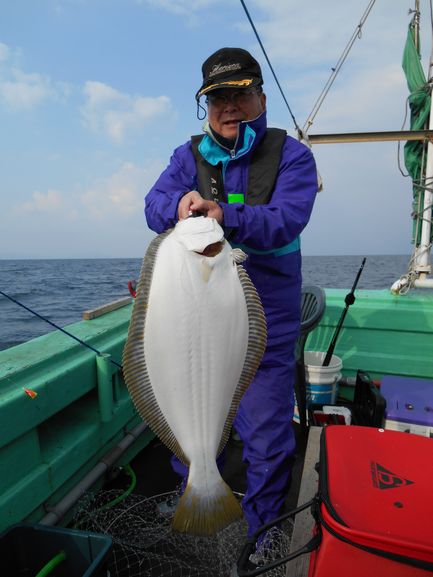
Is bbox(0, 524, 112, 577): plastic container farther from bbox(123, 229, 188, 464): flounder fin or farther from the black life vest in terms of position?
the black life vest

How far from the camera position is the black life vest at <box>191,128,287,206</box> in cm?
222

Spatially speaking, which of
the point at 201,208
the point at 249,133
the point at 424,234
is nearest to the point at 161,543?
the point at 201,208

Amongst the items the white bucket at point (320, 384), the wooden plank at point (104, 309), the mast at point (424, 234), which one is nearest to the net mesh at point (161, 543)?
the white bucket at point (320, 384)

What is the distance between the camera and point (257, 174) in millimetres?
2252

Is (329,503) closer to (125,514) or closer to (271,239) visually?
(271,239)

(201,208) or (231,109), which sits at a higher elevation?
(231,109)

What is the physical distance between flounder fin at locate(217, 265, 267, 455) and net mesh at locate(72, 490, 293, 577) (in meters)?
1.03

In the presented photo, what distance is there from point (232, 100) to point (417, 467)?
1998mm

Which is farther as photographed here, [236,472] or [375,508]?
[236,472]

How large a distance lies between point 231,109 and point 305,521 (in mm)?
2240

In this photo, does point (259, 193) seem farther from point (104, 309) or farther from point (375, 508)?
point (104, 309)

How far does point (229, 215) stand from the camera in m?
1.73

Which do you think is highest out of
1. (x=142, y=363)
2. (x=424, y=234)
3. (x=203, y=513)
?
(x=424, y=234)

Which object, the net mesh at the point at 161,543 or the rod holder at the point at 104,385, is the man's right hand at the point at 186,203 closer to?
Answer: the rod holder at the point at 104,385
